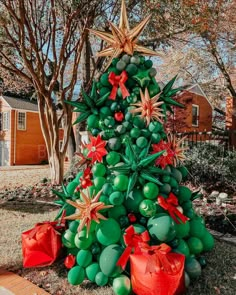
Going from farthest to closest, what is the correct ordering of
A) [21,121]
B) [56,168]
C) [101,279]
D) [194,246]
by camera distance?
[21,121], [56,168], [194,246], [101,279]

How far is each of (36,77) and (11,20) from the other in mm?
1937

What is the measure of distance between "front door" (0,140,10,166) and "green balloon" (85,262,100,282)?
20.2 m

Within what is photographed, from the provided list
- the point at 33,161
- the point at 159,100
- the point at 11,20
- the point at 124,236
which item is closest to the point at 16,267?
the point at 124,236

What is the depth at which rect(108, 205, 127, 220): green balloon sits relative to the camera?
2.38m

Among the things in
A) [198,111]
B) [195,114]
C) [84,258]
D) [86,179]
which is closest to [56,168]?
[86,179]

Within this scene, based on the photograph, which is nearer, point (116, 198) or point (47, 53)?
point (116, 198)

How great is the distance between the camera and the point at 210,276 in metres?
2.53

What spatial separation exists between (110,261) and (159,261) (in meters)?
0.42

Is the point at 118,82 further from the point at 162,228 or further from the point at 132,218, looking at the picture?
the point at 162,228

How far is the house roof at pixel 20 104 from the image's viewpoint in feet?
69.3

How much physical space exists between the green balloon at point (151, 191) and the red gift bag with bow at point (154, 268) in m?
0.32

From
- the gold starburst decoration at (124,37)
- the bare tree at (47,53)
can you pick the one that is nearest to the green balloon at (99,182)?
the gold starburst decoration at (124,37)

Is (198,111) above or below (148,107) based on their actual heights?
above

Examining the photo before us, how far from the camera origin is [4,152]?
2123 centimetres
